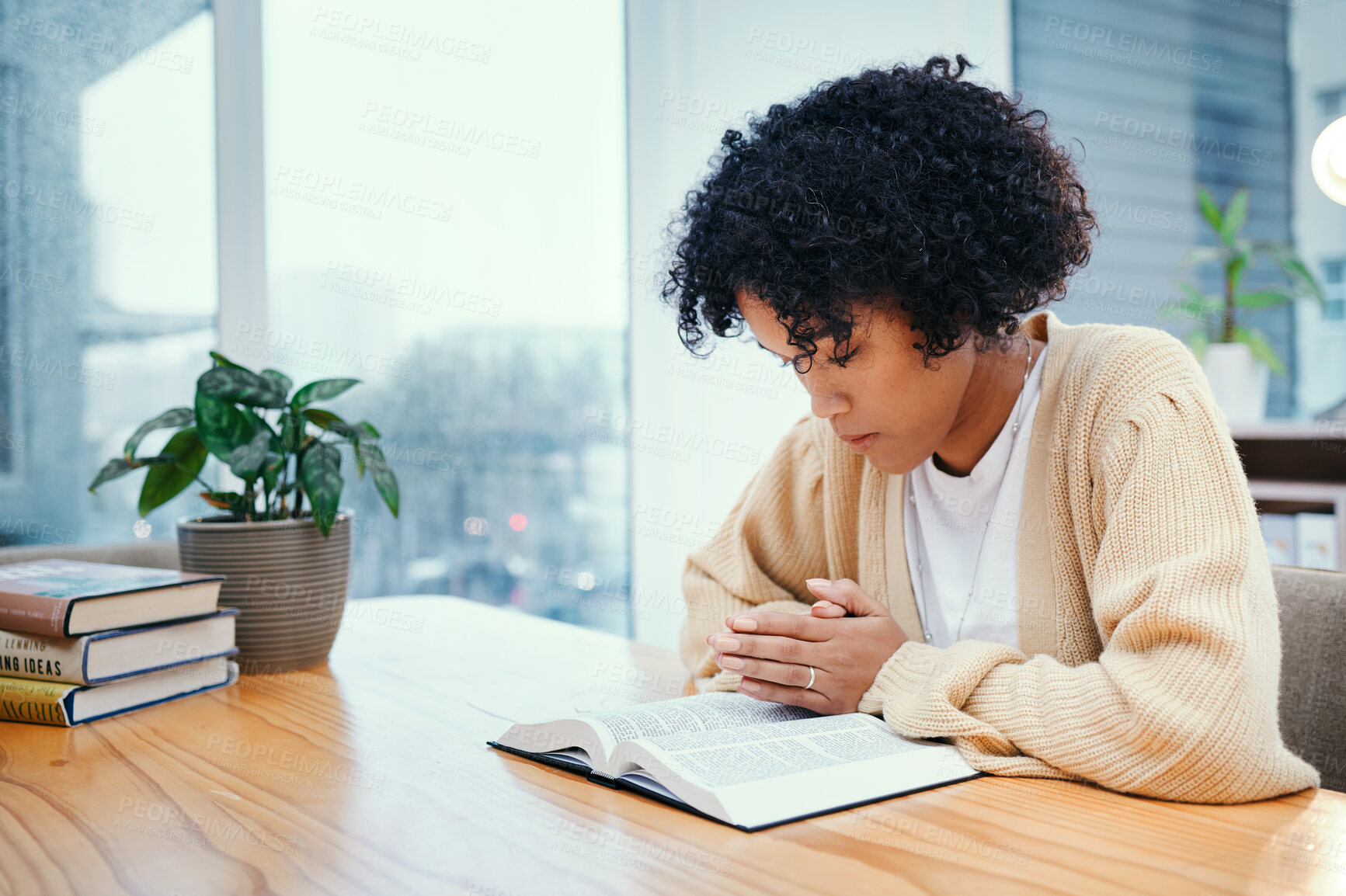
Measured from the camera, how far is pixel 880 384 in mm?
1046

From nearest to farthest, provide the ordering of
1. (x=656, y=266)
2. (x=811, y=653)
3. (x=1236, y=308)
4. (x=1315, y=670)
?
(x=811, y=653), (x=1315, y=670), (x=1236, y=308), (x=656, y=266)

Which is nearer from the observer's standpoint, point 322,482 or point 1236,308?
point 322,482

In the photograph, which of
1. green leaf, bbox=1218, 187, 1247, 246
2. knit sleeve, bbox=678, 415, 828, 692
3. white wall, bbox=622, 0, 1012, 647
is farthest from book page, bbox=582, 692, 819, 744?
green leaf, bbox=1218, 187, 1247, 246

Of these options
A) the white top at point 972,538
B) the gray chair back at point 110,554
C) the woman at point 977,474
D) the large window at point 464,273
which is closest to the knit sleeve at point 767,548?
the woman at point 977,474

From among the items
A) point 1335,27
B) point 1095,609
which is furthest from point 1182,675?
point 1335,27

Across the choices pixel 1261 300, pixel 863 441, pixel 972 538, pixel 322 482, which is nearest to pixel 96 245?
pixel 322 482

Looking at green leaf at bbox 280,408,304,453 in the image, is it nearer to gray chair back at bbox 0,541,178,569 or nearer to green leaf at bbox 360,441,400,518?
green leaf at bbox 360,441,400,518

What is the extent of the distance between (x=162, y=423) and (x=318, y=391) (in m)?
Result: 0.20

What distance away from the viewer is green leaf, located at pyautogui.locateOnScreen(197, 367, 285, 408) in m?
1.29

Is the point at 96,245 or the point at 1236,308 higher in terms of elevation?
the point at 96,245

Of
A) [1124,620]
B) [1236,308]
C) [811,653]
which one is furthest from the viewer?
[1236,308]

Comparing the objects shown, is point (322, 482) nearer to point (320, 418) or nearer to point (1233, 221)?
point (320, 418)

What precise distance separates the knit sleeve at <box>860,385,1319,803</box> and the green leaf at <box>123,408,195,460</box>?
3.22 ft

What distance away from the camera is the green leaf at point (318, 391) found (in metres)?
1.36
